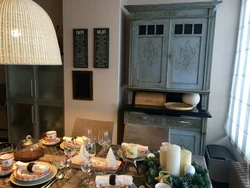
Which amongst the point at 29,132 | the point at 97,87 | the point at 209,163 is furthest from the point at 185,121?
the point at 29,132

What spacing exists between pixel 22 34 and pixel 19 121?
302cm

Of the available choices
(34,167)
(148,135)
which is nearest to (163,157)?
(148,135)

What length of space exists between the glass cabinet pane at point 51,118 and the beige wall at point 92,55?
367 millimetres

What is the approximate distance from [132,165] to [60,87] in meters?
2.11

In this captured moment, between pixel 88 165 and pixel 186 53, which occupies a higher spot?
pixel 186 53

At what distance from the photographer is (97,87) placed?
2.79m

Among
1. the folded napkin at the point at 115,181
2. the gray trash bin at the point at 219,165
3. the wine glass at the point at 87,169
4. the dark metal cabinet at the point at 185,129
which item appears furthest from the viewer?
the dark metal cabinet at the point at 185,129

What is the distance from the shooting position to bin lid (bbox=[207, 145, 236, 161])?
237cm

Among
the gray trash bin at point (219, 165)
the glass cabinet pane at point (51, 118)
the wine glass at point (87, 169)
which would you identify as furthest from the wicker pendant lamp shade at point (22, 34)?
the glass cabinet pane at point (51, 118)

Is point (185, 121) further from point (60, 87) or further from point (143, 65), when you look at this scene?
point (60, 87)

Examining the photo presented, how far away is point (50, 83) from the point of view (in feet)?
10.4

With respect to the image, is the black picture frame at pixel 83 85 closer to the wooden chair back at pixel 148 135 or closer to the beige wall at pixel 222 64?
the wooden chair back at pixel 148 135

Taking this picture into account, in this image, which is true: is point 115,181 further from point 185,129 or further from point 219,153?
point 219,153

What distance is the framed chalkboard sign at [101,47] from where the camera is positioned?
2.65 meters
